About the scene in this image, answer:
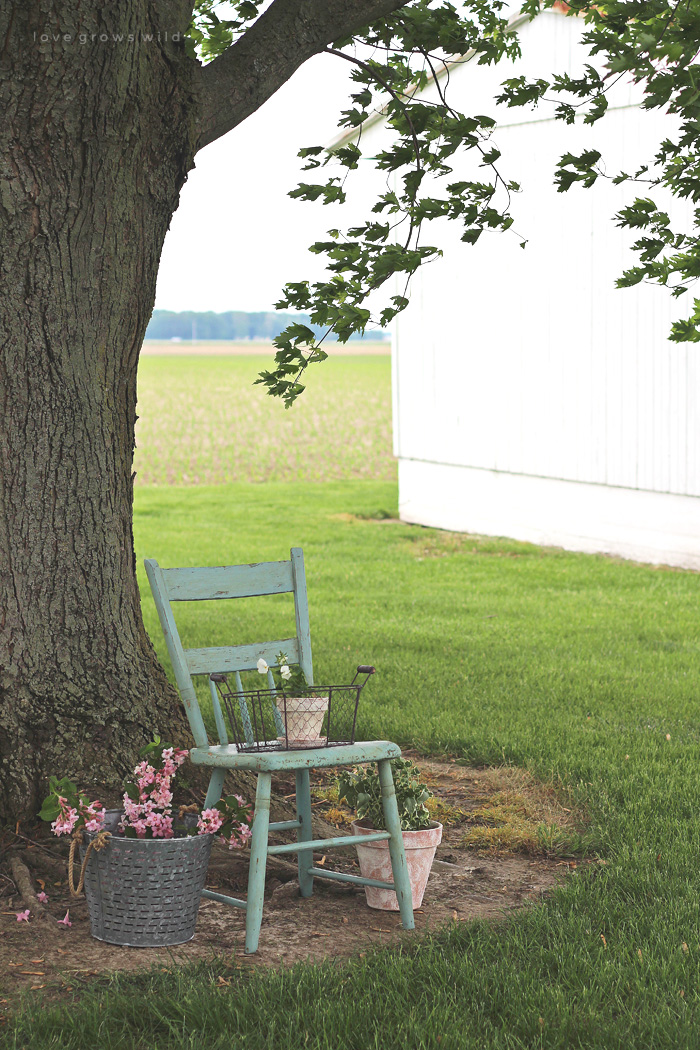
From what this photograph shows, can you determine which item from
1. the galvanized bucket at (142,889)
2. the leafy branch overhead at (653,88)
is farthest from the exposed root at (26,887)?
the leafy branch overhead at (653,88)

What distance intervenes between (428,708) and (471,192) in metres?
2.93

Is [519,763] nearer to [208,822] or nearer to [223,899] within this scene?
[223,899]

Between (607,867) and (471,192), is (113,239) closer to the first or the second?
(471,192)

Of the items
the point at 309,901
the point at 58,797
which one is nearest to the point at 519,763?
the point at 309,901

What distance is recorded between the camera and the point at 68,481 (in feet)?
13.1

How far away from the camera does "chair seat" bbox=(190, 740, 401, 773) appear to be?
3.40 m

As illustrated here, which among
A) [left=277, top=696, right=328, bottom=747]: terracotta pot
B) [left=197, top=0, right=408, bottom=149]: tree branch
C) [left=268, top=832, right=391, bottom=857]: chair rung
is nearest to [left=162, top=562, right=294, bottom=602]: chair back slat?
[left=277, top=696, right=328, bottom=747]: terracotta pot

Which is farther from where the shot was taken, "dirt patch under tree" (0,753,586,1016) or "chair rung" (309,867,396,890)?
"chair rung" (309,867,396,890)

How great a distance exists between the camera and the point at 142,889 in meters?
3.44

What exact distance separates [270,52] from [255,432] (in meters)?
30.9

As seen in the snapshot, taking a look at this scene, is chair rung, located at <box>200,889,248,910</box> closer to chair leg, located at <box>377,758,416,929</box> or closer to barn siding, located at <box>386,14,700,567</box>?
chair leg, located at <box>377,758,416,929</box>

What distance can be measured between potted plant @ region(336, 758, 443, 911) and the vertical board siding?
8909 mm

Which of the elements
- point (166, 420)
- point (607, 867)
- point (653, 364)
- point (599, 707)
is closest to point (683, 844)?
point (607, 867)

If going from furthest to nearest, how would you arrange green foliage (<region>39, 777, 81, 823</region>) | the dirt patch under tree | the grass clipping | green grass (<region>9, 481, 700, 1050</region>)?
the grass clipping → green foliage (<region>39, 777, 81, 823</region>) → the dirt patch under tree → green grass (<region>9, 481, 700, 1050</region>)
